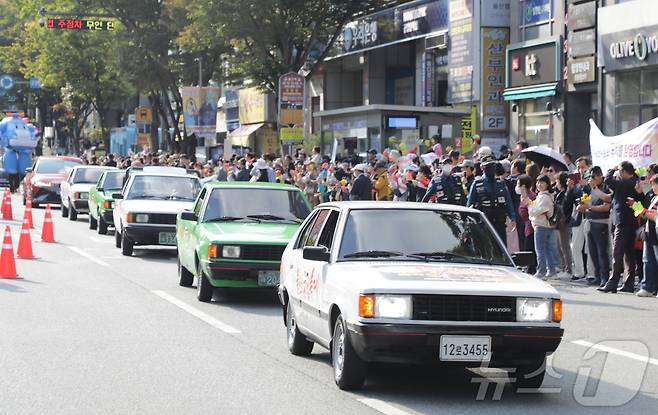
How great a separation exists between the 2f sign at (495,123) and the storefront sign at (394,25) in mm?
4191

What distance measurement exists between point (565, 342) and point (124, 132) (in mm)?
89691

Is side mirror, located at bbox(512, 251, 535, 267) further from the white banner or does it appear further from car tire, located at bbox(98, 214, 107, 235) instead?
car tire, located at bbox(98, 214, 107, 235)

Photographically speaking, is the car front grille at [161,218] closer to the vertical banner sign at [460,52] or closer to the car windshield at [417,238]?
the car windshield at [417,238]

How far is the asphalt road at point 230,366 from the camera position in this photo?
878 cm

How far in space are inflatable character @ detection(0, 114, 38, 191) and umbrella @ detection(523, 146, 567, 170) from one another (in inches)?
1401

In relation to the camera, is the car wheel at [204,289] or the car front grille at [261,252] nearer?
the car front grille at [261,252]

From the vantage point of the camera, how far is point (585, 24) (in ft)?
108

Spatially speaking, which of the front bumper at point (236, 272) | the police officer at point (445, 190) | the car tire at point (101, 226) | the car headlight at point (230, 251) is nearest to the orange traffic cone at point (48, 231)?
the car tire at point (101, 226)

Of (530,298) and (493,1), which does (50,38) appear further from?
(530,298)

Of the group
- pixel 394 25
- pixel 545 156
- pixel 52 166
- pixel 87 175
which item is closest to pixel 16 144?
pixel 52 166

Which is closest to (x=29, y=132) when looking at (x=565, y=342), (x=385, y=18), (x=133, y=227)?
(x=385, y=18)

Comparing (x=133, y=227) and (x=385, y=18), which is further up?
(x=385, y=18)

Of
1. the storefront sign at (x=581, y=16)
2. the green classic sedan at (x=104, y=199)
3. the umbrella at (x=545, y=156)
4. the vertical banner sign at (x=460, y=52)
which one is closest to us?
the umbrella at (x=545, y=156)

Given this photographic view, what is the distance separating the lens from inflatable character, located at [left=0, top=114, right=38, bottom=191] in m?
52.9
